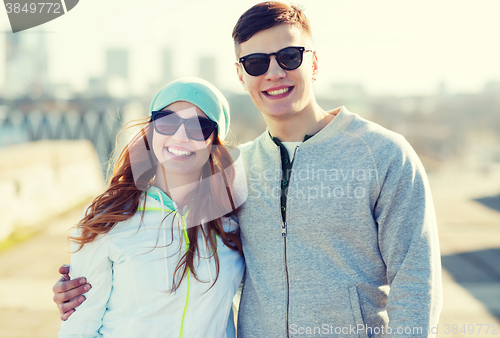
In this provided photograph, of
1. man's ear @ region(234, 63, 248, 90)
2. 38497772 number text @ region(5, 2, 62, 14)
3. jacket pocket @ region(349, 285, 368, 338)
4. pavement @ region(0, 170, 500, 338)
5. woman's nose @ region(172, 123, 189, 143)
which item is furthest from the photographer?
pavement @ region(0, 170, 500, 338)

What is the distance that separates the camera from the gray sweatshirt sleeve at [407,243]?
1.66 m

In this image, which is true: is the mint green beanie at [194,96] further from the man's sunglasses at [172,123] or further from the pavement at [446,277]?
the pavement at [446,277]

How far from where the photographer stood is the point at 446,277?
557 cm

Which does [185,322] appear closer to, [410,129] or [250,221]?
[250,221]

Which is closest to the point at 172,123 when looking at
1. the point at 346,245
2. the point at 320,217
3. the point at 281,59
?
the point at 281,59

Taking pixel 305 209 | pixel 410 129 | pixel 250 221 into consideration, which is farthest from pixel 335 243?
pixel 410 129

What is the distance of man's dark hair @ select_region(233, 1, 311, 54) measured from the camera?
2.02 meters

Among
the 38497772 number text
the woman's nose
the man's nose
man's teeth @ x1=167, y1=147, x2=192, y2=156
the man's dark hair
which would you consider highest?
the 38497772 number text

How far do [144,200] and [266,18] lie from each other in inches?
47.2

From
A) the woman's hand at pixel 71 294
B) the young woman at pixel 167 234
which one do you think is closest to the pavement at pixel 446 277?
the woman's hand at pixel 71 294

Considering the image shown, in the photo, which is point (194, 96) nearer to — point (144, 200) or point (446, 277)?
point (144, 200)

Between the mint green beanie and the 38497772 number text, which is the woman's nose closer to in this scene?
the mint green beanie

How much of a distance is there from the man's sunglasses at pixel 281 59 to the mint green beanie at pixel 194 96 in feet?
0.89

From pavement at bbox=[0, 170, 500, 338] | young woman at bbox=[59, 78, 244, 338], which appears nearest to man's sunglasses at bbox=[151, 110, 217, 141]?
young woman at bbox=[59, 78, 244, 338]
